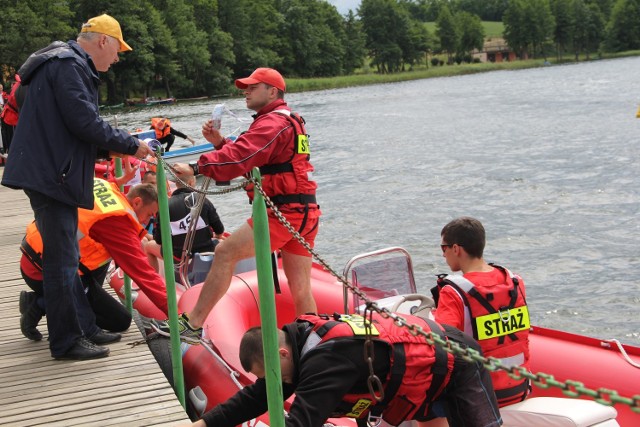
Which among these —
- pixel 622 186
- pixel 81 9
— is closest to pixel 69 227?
pixel 622 186

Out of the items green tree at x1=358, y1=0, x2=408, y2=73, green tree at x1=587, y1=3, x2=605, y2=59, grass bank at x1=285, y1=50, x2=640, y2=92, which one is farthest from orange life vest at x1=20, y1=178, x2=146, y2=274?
green tree at x1=587, y1=3, x2=605, y2=59

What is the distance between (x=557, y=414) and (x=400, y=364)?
0.87m

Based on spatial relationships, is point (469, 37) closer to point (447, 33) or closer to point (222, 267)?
point (447, 33)

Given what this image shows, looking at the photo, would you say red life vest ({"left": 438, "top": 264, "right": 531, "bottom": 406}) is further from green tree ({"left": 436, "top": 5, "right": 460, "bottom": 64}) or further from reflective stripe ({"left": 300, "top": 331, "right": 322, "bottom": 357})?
green tree ({"left": 436, "top": 5, "right": 460, "bottom": 64})

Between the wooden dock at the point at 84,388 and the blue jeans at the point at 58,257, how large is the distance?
0.88 ft

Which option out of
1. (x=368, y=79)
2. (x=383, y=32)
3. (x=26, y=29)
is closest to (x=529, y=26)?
(x=383, y=32)

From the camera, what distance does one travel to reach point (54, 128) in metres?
3.95

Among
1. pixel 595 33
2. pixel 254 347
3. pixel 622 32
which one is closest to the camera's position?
pixel 254 347

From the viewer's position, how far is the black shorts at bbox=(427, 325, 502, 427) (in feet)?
9.91

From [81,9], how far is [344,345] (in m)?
62.6

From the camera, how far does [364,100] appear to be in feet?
143

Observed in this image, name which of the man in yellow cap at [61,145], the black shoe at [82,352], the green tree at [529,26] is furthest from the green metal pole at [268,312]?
the green tree at [529,26]

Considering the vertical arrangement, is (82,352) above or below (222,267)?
below

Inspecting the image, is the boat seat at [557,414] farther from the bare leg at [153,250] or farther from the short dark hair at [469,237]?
the bare leg at [153,250]
